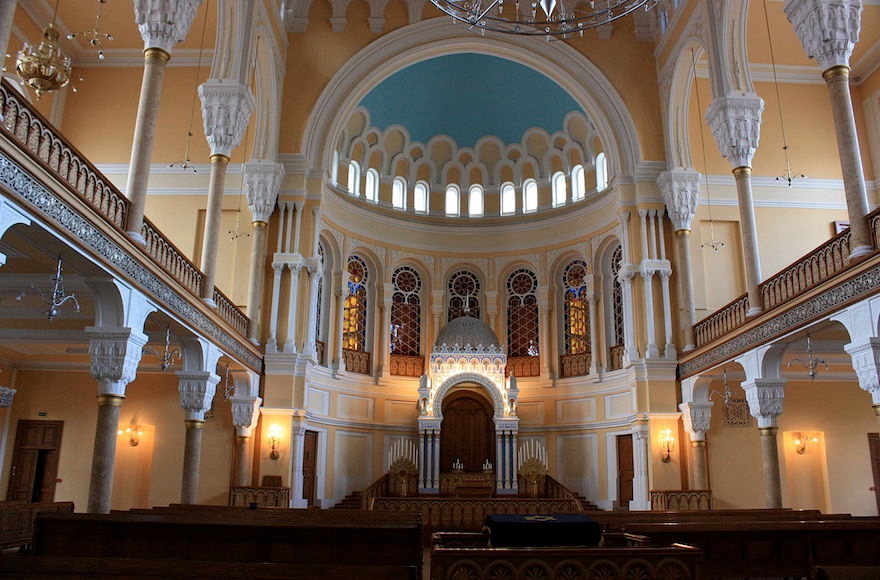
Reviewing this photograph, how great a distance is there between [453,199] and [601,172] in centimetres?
540

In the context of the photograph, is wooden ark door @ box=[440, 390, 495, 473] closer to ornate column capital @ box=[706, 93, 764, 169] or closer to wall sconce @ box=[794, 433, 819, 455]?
wall sconce @ box=[794, 433, 819, 455]

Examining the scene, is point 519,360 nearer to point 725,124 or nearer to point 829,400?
point 829,400

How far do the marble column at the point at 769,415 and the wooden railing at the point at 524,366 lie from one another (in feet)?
34.3

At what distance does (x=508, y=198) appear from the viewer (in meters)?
26.7

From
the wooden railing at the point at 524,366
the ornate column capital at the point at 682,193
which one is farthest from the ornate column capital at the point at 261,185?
the ornate column capital at the point at 682,193

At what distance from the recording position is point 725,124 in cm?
1614

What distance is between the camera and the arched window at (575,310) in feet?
79.3

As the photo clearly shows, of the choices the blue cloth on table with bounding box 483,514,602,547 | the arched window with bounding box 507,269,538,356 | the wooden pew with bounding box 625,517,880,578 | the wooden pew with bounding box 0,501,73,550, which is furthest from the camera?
the arched window with bounding box 507,269,538,356

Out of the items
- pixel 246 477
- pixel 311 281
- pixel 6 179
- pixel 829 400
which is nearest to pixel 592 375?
pixel 829 400

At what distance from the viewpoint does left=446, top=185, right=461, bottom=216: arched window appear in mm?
26734

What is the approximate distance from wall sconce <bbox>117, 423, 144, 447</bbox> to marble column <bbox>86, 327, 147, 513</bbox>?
9.75 m

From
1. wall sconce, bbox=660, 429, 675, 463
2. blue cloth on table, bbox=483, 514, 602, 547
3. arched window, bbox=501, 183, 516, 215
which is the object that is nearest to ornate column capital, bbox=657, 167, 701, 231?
wall sconce, bbox=660, 429, 675, 463

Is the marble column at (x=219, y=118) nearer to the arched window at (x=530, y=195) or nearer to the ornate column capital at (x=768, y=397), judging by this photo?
the ornate column capital at (x=768, y=397)

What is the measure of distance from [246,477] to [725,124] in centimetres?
1339
